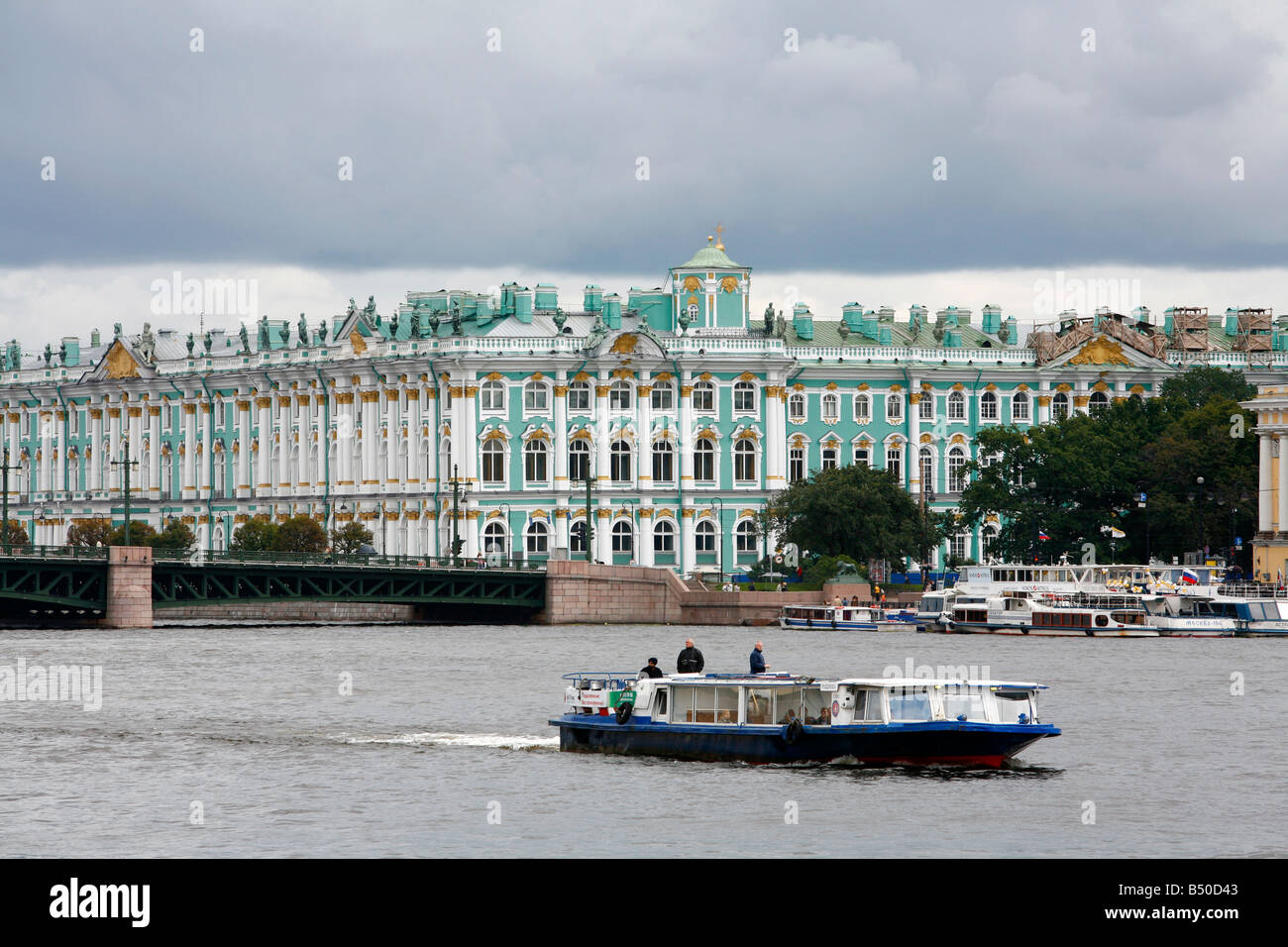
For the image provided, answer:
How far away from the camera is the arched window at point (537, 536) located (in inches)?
4528

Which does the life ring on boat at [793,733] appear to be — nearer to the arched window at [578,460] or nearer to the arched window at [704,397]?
the arched window at [578,460]

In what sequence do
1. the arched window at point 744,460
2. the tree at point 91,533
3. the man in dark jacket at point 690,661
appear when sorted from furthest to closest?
the arched window at point 744,460 < the tree at point 91,533 < the man in dark jacket at point 690,661

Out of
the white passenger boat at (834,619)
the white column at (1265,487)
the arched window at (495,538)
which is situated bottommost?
the white passenger boat at (834,619)

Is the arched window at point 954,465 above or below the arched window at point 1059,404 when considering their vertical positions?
below

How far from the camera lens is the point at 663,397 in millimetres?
118250

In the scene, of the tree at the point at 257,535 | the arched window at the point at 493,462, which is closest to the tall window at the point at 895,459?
the arched window at the point at 493,462

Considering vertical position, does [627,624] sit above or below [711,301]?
below

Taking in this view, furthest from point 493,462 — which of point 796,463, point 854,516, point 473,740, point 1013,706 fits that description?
point 1013,706

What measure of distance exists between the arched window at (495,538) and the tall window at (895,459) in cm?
1764

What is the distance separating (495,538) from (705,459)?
10036 millimetres
